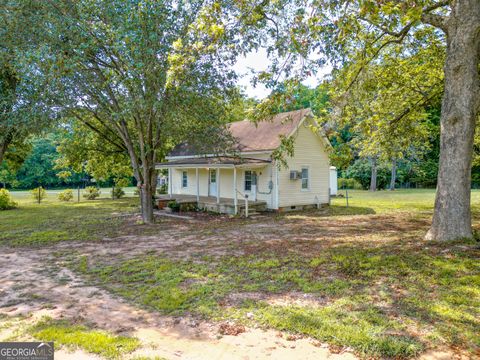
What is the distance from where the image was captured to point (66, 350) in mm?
3484

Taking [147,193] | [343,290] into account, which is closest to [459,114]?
[343,290]

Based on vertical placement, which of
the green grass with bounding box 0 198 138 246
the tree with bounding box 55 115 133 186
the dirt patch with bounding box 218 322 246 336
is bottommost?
the dirt patch with bounding box 218 322 246 336

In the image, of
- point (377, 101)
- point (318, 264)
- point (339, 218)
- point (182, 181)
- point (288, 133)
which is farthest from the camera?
point (182, 181)

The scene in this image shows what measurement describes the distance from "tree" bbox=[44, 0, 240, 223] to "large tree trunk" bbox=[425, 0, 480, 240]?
5025mm

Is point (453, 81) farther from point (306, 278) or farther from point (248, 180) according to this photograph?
point (248, 180)

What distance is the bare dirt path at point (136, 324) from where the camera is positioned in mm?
3441

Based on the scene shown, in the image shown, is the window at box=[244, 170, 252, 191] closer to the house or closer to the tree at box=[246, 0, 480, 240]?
the house

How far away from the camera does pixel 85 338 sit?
12.2ft

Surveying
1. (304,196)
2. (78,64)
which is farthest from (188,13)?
(304,196)

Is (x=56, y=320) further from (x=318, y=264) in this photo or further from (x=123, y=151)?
(x=123, y=151)

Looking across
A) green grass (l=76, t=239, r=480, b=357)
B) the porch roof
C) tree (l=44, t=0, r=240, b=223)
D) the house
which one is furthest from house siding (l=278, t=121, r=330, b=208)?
green grass (l=76, t=239, r=480, b=357)

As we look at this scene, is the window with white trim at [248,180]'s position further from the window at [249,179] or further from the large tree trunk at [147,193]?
the large tree trunk at [147,193]

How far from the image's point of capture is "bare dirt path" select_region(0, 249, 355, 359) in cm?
344

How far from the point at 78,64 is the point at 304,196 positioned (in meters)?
12.0
